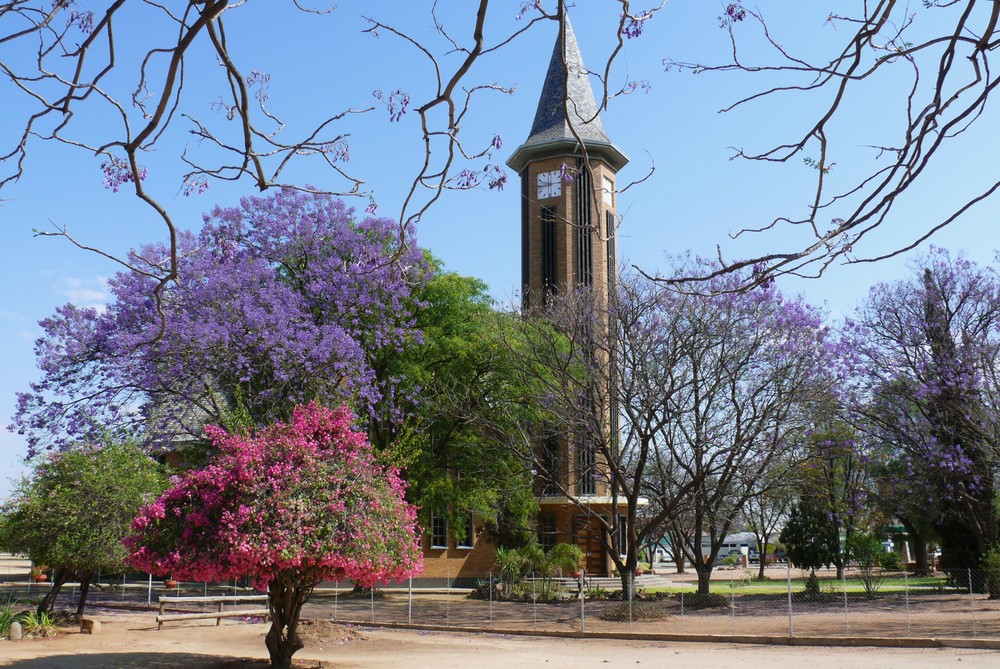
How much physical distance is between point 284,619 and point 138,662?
8.20ft

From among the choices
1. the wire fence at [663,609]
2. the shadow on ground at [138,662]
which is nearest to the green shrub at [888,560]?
the wire fence at [663,609]

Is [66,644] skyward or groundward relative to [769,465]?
groundward

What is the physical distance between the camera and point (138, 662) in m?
14.4

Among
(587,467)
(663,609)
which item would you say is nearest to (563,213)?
(587,467)

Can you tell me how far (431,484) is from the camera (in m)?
27.8

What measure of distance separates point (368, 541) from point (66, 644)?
303 inches

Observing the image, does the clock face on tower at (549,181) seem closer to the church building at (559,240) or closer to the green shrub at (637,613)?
the church building at (559,240)

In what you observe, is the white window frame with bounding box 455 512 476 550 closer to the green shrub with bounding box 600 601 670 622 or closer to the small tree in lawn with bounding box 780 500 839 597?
the small tree in lawn with bounding box 780 500 839 597

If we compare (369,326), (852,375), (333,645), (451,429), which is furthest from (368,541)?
(852,375)

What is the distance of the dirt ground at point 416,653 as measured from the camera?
1445 cm

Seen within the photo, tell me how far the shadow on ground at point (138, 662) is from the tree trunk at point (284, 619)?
343 millimetres

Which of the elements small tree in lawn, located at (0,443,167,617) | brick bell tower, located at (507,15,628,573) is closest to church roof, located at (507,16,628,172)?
brick bell tower, located at (507,15,628,573)

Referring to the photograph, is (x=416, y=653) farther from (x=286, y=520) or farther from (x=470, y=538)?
(x=470, y=538)

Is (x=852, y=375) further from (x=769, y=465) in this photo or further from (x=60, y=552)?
(x=60, y=552)
